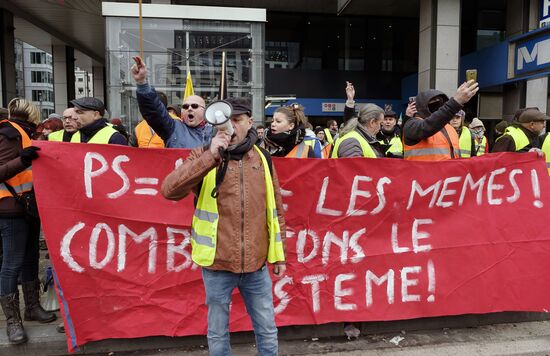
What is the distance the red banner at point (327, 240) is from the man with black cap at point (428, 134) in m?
0.22

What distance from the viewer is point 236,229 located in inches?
96.9

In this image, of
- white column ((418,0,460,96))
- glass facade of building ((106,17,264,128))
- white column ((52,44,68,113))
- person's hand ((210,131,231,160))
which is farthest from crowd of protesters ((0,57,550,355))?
white column ((52,44,68,113))

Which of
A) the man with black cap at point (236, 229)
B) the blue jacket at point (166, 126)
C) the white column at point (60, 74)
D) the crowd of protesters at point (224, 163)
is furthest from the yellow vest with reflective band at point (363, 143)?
the white column at point (60, 74)

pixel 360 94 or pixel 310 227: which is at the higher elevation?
pixel 360 94

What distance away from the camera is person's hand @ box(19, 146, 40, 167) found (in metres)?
3.11

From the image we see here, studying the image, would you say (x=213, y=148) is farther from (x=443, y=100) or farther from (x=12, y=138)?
(x=443, y=100)

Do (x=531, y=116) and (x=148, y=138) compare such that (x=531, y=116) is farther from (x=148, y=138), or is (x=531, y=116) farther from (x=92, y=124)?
(x=92, y=124)

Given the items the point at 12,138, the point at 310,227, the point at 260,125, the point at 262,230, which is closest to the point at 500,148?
the point at 310,227

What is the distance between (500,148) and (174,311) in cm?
374

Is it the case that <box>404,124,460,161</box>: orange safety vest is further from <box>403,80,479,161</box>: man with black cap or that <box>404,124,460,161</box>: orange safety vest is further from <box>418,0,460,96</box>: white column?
<box>418,0,460,96</box>: white column

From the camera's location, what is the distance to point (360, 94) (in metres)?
18.6

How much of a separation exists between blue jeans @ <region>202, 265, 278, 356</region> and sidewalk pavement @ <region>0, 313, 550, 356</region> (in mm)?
890

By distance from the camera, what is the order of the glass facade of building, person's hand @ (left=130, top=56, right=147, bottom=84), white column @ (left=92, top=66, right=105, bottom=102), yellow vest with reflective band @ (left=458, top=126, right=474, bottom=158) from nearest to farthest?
person's hand @ (left=130, top=56, right=147, bottom=84)
yellow vest with reflective band @ (left=458, top=126, right=474, bottom=158)
the glass facade of building
white column @ (left=92, top=66, right=105, bottom=102)

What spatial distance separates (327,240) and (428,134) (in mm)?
1173
